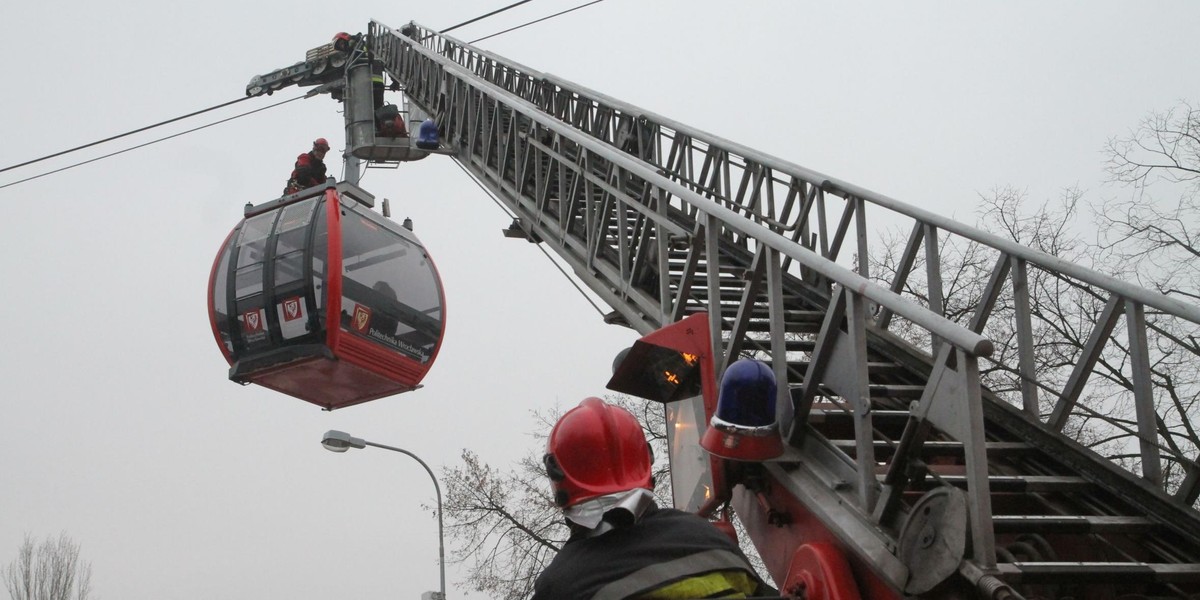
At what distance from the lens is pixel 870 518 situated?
15.5 ft

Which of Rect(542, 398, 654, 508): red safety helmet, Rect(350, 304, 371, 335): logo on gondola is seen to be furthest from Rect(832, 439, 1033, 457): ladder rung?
Rect(350, 304, 371, 335): logo on gondola

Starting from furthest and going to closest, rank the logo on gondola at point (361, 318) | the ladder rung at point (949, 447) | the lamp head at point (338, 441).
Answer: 1. the lamp head at point (338, 441)
2. the logo on gondola at point (361, 318)
3. the ladder rung at point (949, 447)

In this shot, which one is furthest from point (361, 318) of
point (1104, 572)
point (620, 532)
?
point (620, 532)

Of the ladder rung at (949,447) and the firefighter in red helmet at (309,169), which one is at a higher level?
the firefighter in red helmet at (309,169)

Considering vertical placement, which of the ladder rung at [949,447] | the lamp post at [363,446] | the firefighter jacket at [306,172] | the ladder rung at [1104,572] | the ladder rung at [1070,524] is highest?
the firefighter jacket at [306,172]

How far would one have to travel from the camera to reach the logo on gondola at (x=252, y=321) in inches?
438

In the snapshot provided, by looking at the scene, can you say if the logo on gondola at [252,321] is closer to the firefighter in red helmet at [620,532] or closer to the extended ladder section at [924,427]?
the extended ladder section at [924,427]

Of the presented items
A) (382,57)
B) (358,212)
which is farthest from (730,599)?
(382,57)

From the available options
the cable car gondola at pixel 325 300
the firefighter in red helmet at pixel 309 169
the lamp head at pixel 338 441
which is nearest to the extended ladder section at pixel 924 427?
the cable car gondola at pixel 325 300

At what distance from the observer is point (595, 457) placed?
3.45 meters

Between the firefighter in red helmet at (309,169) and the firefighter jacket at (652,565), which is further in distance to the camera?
the firefighter in red helmet at (309,169)

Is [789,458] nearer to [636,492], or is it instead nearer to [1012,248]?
[1012,248]

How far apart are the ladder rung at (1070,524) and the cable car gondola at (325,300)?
23.6ft

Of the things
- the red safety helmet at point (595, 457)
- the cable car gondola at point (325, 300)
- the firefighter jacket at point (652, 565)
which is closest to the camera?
the firefighter jacket at point (652, 565)
